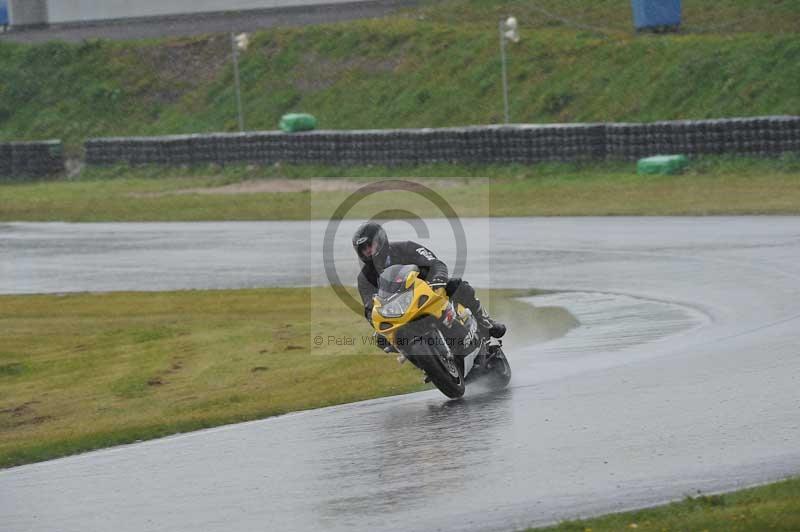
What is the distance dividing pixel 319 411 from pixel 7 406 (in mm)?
3648

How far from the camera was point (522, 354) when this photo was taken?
12406 millimetres

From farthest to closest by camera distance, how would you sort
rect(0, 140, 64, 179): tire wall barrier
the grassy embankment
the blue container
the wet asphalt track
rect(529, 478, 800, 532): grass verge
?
rect(0, 140, 64, 179): tire wall barrier, the blue container, the grassy embankment, the wet asphalt track, rect(529, 478, 800, 532): grass verge

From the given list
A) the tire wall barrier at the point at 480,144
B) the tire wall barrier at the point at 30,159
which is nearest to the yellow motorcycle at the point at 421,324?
the tire wall barrier at the point at 480,144

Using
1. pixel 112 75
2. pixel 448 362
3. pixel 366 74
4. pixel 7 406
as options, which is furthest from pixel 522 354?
pixel 112 75

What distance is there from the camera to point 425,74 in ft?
122

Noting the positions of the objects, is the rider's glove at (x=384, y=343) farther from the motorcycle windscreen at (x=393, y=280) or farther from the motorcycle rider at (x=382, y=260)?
the motorcycle windscreen at (x=393, y=280)

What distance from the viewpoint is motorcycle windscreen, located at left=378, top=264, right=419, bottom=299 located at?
9.99 meters

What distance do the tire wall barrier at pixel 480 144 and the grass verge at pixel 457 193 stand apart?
10.0 inches

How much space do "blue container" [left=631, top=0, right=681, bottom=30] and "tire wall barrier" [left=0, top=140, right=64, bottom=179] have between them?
17.8 meters

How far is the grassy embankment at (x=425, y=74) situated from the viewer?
99.2ft

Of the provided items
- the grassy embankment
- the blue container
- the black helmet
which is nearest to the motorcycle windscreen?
the black helmet

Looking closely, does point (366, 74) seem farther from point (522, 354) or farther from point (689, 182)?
point (522, 354)

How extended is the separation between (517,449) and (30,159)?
34044mm

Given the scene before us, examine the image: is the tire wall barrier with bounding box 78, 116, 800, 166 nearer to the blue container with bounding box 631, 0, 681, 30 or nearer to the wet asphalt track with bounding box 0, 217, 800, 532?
the blue container with bounding box 631, 0, 681, 30
